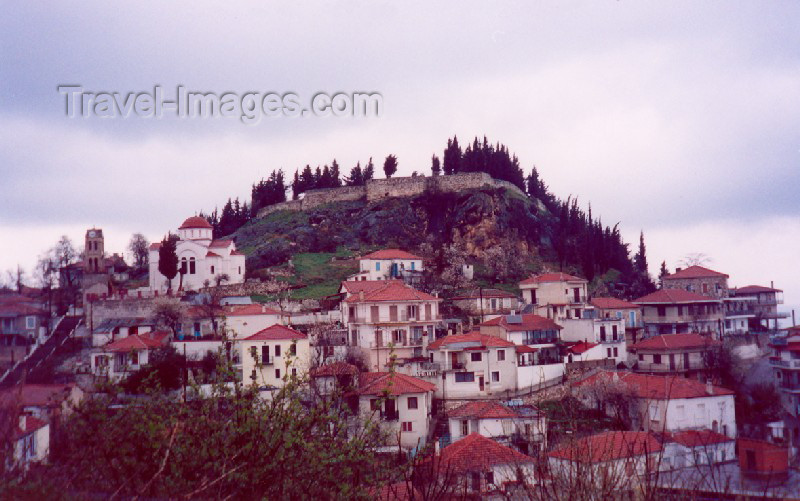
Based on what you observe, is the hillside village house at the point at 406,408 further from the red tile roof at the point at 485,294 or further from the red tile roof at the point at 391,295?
the red tile roof at the point at 485,294

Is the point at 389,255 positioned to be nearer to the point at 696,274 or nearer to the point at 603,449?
the point at 696,274

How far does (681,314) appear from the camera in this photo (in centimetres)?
4153

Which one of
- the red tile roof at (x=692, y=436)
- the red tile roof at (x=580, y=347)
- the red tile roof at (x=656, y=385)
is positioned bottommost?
the red tile roof at (x=692, y=436)

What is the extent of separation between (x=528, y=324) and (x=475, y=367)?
21.1ft

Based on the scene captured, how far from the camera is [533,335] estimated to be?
117 feet

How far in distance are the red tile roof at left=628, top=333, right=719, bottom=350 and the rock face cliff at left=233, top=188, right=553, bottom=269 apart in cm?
2216

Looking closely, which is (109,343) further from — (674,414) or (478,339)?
(674,414)

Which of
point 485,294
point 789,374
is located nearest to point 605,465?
point 789,374

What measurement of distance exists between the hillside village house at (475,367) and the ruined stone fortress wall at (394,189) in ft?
108

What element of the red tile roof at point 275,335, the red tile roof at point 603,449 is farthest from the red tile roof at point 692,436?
the red tile roof at point 275,335

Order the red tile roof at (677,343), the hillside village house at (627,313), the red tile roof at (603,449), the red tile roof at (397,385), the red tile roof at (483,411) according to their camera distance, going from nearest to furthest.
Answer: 1. the red tile roof at (603,449)
2. the red tile roof at (483,411)
3. the red tile roof at (397,385)
4. the red tile roof at (677,343)
5. the hillside village house at (627,313)

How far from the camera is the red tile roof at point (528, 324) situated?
35312 mm

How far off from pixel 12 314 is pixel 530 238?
166ft

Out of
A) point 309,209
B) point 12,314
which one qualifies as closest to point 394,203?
point 309,209
